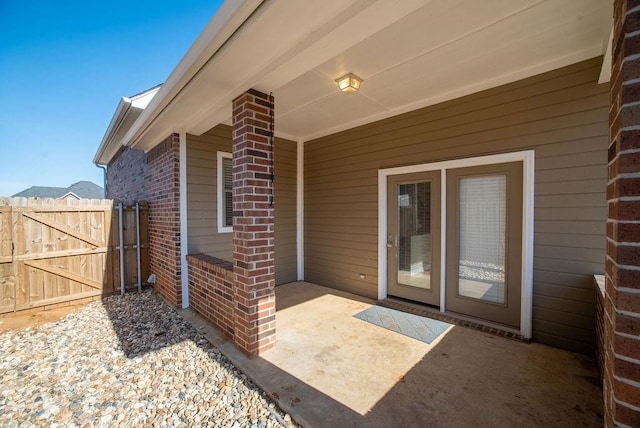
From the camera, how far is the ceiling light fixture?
2802 mm

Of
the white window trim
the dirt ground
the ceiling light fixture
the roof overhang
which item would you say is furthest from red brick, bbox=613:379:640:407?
the dirt ground

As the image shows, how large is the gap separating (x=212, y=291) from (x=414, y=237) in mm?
2877

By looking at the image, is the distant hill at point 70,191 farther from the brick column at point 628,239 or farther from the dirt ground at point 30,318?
the brick column at point 628,239

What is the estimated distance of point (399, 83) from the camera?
3045 mm

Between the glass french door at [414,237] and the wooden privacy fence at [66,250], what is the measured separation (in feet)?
14.7

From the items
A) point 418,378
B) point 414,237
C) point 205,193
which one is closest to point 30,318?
point 205,193

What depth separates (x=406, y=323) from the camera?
3.26 m

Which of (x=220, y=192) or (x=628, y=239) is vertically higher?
(x=220, y=192)

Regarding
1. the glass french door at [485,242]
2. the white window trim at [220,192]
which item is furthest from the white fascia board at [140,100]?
the glass french door at [485,242]

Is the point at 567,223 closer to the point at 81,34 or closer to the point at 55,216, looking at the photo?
the point at 55,216

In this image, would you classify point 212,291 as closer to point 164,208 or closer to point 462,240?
point 164,208

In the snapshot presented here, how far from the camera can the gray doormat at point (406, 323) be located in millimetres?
2984

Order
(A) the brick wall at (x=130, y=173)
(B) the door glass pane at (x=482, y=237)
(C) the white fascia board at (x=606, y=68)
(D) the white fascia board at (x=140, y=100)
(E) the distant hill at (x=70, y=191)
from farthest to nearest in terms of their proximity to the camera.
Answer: (E) the distant hill at (x=70, y=191) < (A) the brick wall at (x=130, y=173) < (D) the white fascia board at (x=140, y=100) < (B) the door glass pane at (x=482, y=237) < (C) the white fascia board at (x=606, y=68)

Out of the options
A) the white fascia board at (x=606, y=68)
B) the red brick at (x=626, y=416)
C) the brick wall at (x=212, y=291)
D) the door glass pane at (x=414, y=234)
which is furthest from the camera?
the door glass pane at (x=414, y=234)
